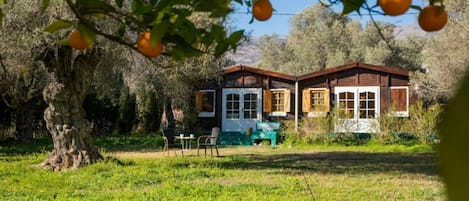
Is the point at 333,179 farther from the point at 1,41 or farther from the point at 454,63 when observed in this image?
the point at 454,63

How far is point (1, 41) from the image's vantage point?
9312 millimetres

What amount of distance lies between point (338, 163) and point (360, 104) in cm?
833

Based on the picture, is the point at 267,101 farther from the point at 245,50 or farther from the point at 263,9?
the point at 263,9

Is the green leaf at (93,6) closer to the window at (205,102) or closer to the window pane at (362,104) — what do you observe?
the window pane at (362,104)

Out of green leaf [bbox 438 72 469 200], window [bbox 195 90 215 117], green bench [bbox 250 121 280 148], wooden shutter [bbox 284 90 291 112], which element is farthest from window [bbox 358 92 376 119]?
green leaf [bbox 438 72 469 200]

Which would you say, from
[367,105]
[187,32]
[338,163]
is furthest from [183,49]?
[367,105]

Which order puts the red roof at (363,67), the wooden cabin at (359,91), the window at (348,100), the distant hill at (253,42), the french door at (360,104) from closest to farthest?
1. the distant hill at (253,42)
2. the french door at (360,104)
3. the wooden cabin at (359,91)
4. the red roof at (363,67)
5. the window at (348,100)

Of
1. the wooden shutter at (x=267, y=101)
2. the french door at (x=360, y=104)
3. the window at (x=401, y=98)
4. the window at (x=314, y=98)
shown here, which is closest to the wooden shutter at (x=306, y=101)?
the window at (x=314, y=98)

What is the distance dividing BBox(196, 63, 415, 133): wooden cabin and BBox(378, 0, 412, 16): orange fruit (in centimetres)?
1784

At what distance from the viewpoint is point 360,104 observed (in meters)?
19.4

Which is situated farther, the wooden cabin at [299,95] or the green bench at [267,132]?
the wooden cabin at [299,95]

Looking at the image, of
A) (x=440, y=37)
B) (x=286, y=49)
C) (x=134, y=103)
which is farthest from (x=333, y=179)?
(x=286, y=49)

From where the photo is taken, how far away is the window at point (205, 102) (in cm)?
2058

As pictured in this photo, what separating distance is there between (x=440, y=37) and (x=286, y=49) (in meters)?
25.0
